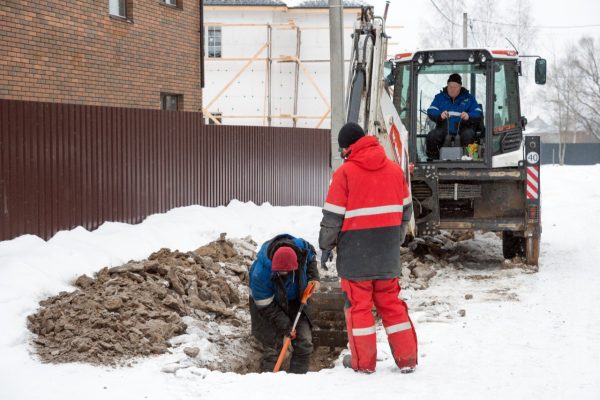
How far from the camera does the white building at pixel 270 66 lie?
93.0ft

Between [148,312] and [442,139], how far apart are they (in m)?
5.53

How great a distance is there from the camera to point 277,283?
23.6 feet

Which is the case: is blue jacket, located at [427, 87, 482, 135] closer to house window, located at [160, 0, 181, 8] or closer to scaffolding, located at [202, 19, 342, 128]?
house window, located at [160, 0, 181, 8]

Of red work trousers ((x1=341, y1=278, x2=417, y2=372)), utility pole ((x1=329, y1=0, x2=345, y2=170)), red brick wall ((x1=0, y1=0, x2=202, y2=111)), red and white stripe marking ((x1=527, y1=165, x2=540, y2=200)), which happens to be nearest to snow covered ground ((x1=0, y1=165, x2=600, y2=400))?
red work trousers ((x1=341, y1=278, x2=417, y2=372))

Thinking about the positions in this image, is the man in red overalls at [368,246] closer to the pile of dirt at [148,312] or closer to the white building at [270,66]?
the pile of dirt at [148,312]

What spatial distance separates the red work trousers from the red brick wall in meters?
8.00

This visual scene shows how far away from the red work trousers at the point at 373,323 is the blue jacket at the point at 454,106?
18.4 ft

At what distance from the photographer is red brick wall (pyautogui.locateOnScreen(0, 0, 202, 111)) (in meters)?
11.8

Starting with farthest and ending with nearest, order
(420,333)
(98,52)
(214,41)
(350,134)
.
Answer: (214,41)
(98,52)
(420,333)
(350,134)

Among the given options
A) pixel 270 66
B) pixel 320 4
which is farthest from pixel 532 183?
pixel 320 4

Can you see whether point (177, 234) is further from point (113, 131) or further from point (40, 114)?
point (40, 114)

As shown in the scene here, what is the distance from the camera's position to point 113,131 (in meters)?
11.2

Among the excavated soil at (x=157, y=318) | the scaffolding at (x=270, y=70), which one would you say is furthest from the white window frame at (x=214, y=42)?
the excavated soil at (x=157, y=318)

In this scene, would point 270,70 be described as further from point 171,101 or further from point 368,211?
point 368,211
